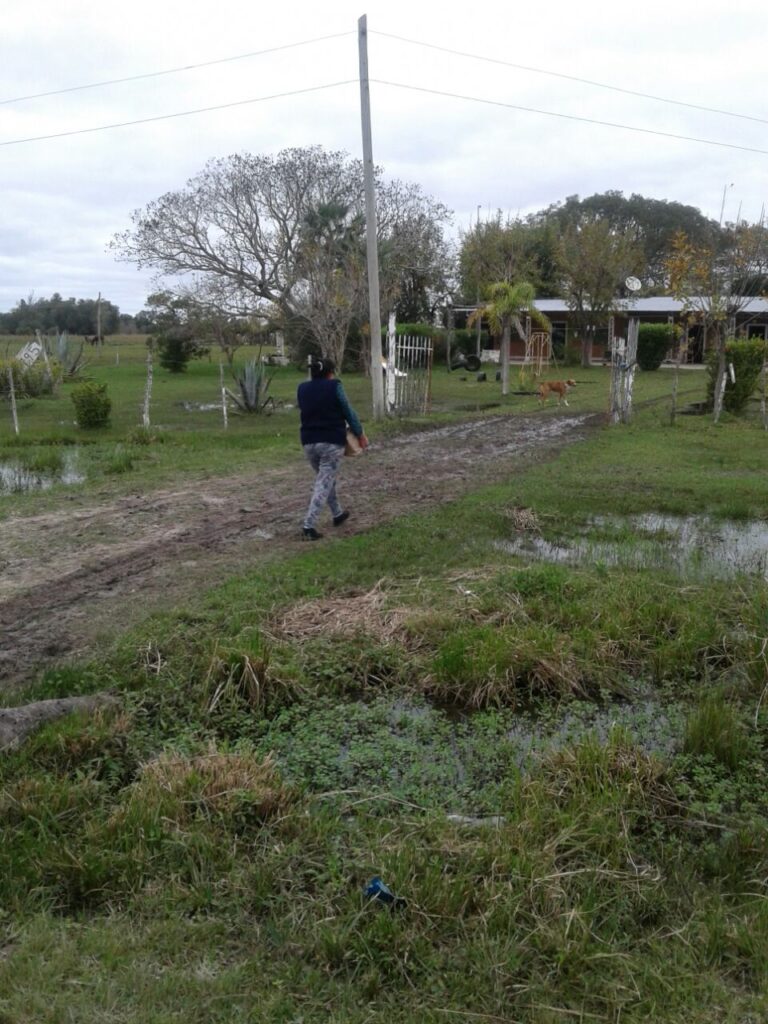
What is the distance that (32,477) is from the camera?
497 inches

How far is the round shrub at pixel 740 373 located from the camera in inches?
802

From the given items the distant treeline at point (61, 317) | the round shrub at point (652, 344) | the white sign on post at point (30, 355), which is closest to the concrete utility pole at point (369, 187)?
the white sign on post at point (30, 355)

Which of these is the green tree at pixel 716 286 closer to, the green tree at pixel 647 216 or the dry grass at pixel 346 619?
the dry grass at pixel 346 619

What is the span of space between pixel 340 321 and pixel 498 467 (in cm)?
1173

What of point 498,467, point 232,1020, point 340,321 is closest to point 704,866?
point 232,1020

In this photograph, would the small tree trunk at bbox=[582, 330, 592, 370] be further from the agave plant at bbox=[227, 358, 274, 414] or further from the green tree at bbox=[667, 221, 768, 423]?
the agave plant at bbox=[227, 358, 274, 414]

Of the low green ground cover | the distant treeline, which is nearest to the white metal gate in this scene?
the low green ground cover

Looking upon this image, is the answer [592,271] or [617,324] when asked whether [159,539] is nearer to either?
[592,271]

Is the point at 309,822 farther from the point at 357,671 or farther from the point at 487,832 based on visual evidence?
the point at 357,671

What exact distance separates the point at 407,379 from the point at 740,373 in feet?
24.0

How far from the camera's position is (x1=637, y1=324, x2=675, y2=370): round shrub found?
37.3m

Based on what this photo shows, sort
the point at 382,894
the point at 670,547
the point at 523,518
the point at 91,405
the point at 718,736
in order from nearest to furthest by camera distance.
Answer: the point at 382,894 → the point at 718,736 → the point at 670,547 → the point at 523,518 → the point at 91,405

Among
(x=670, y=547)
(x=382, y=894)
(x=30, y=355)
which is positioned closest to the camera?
(x=382, y=894)

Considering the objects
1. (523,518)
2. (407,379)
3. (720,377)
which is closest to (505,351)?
(407,379)
